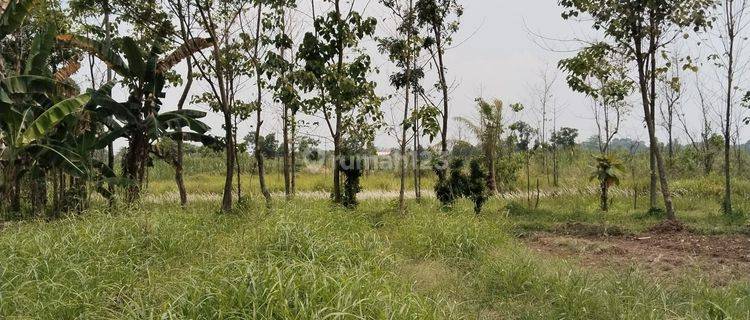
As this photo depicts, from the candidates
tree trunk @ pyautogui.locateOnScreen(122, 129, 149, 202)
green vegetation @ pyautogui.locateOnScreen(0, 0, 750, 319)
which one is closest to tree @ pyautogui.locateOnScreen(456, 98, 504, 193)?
green vegetation @ pyautogui.locateOnScreen(0, 0, 750, 319)

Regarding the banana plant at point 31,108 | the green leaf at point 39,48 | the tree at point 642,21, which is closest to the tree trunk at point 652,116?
the tree at point 642,21

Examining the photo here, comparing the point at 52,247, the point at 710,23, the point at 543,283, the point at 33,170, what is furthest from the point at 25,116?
the point at 710,23

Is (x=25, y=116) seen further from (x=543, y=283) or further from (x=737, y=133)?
(x=737, y=133)

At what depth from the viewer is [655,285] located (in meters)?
4.25

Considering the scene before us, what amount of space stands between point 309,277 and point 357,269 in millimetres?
672

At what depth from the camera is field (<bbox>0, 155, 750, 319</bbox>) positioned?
3.01 meters

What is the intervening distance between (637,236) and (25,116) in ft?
28.6

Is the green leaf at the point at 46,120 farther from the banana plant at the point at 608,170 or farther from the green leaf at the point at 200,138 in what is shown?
the banana plant at the point at 608,170

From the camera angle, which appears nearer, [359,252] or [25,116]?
[359,252]

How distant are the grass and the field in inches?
0.5

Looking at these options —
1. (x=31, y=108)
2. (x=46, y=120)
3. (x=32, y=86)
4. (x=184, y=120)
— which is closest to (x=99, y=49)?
(x=32, y=86)

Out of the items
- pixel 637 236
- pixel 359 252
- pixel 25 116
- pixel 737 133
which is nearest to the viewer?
pixel 359 252

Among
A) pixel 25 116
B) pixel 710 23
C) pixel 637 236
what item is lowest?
pixel 637 236

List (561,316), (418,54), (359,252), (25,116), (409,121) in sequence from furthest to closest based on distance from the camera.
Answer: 1. (418,54)
2. (409,121)
3. (25,116)
4. (359,252)
5. (561,316)
